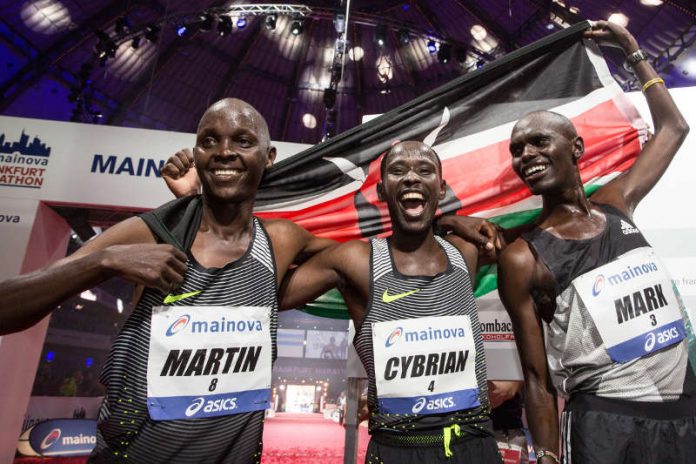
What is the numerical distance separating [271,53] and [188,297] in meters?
13.6

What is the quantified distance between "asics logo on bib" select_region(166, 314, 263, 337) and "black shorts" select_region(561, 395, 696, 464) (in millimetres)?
1463

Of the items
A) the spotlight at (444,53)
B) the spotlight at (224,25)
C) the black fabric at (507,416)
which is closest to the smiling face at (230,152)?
the black fabric at (507,416)

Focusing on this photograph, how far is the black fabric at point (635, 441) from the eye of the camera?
6.21ft

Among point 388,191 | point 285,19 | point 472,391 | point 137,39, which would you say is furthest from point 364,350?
point 285,19

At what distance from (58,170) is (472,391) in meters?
5.17

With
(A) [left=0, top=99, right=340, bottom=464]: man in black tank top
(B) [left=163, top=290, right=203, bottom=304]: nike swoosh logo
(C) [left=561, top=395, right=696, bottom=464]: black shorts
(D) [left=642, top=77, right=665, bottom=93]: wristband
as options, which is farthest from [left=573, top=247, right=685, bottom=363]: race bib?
(B) [left=163, top=290, right=203, bottom=304]: nike swoosh logo

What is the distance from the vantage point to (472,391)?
2.00 m

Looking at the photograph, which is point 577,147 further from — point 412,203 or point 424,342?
point 424,342

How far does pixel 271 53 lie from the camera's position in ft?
46.3

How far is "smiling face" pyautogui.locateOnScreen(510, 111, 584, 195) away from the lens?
243cm

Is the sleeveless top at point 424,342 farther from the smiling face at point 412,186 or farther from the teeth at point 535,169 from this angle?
the teeth at point 535,169

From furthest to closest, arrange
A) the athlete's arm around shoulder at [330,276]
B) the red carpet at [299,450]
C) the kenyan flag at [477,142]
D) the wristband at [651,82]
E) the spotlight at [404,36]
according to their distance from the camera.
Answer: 1. the spotlight at [404,36]
2. the red carpet at [299,450]
3. the kenyan flag at [477,142]
4. the wristband at [651,82]
5. the athlete's arm around shoulder at [330,276]

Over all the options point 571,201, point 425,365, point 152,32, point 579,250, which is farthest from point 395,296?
point 152,32

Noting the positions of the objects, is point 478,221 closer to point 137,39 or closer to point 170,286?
point 170,286
